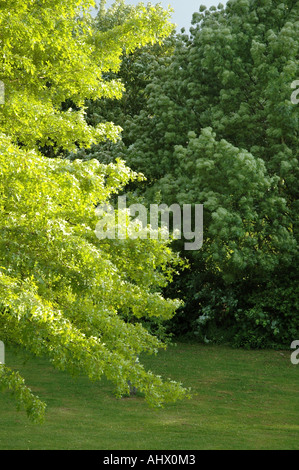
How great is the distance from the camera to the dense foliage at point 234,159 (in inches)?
767

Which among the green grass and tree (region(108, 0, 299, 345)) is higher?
tree (region(108, 0, 299, 345))

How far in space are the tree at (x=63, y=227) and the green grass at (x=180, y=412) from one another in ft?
9.50

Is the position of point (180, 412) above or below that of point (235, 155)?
below

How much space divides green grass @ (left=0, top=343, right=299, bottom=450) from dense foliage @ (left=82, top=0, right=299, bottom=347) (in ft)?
8.35

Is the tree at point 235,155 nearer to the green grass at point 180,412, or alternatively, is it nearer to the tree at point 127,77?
the tree at point 127,77

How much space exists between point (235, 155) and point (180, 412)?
7.87m

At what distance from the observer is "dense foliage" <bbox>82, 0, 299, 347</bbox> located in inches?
767

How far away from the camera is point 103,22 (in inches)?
1099

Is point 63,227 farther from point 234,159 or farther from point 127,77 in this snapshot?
point 127,77

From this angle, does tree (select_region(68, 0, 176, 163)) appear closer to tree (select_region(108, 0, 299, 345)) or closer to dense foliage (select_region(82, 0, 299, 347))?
dense foliage (select_region(82, 0, 299, 347))

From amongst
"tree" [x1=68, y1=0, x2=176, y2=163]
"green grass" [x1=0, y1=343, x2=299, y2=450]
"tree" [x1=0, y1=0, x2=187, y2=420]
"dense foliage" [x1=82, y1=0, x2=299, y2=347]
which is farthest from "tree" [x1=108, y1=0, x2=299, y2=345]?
"tree" [x1=0, y1=0, x2=187, y2=420]

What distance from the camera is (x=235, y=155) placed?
61.2ft

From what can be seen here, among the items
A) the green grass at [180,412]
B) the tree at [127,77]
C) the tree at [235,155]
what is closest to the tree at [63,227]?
the green grass at [180,412]

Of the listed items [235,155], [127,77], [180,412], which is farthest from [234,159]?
[127,77]
